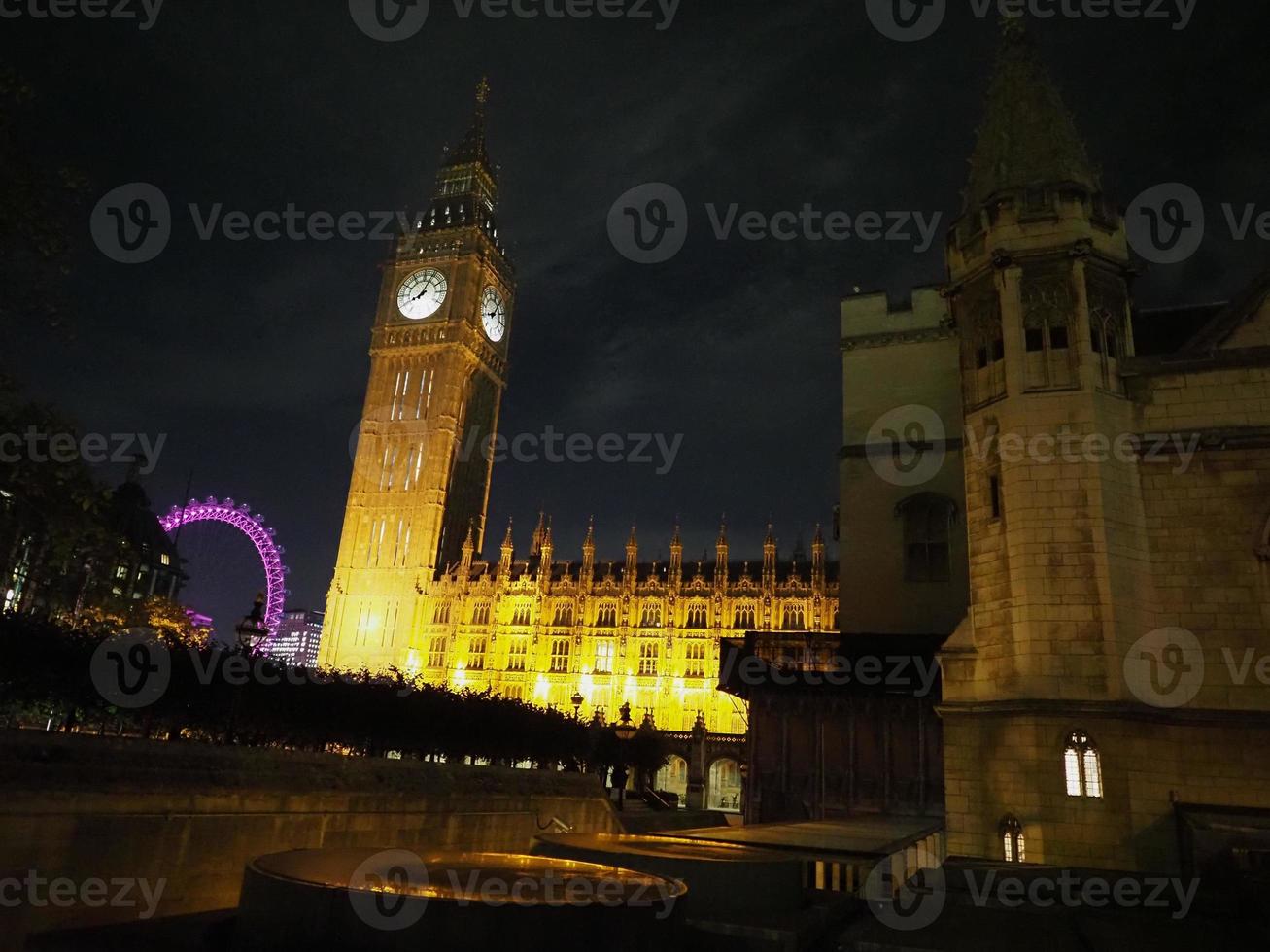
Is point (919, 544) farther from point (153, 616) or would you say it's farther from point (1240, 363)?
point (153, 616)

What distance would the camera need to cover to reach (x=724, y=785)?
55.9m

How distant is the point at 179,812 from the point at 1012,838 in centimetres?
1288

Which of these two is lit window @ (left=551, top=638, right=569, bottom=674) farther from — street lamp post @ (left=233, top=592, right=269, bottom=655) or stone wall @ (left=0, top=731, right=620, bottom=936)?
stone wall @ (left=0, top=731, right=620, bottom=936)

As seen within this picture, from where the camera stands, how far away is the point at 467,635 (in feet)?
236

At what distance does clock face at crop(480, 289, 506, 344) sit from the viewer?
88.0 m

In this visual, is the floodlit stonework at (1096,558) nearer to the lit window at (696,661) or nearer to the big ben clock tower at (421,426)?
the lit window at (696,661)

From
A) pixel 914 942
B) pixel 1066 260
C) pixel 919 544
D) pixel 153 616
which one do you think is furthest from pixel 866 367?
pixel 153 616

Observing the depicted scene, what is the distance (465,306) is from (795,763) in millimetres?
69708

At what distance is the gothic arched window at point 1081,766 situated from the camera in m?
13.7

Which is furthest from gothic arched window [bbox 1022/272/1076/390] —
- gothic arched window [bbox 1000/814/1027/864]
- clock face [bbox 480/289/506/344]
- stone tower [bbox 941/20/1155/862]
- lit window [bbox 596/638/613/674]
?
clock face [bbox 480/289/506/344]

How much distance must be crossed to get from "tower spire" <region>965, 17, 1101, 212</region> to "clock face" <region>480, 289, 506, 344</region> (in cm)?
7213

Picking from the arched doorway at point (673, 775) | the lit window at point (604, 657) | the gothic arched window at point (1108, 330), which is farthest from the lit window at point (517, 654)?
the gothic arched window at point (1108, 330)

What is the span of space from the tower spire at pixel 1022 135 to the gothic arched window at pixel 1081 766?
11.1 m

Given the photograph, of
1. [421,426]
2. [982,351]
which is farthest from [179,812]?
[421,426]
